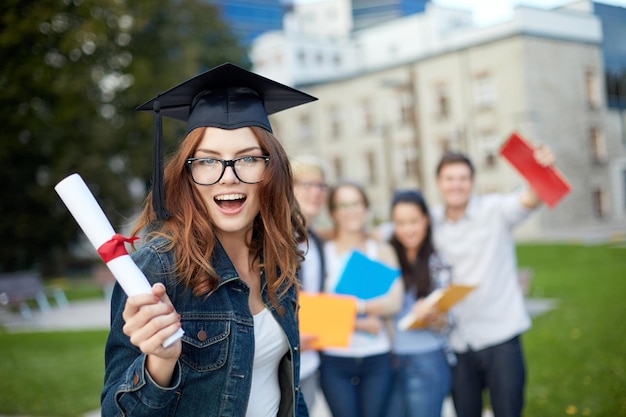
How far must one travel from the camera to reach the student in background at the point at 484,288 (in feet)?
12.9

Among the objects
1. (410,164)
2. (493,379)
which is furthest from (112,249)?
(410,164)

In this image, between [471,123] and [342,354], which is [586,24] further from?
[342,354]

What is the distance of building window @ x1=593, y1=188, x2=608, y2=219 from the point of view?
31.1 meters

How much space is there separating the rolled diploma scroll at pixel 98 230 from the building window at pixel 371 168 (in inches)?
1519

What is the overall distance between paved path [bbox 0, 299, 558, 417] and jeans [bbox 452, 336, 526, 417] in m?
7.14

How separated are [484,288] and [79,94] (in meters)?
11.5

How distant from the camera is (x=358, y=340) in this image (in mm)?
4125

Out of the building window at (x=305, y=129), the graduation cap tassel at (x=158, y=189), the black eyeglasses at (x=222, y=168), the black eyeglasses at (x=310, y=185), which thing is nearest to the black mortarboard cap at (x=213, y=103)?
the graduation cap tassel at (x=158, y=189)

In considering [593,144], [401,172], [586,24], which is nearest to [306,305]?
[586,24]

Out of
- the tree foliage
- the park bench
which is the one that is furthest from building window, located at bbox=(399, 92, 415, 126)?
the park bench

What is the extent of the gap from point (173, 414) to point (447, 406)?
4326 mm

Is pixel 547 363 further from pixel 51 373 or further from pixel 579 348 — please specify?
pixel 51 373

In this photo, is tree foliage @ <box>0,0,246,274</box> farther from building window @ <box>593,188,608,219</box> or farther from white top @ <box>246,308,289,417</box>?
building window @ <box>593,188,608,219</box>

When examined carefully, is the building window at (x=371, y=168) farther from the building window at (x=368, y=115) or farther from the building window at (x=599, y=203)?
the building window at (x=599, y=203)
